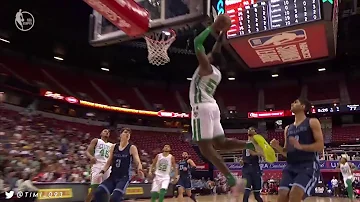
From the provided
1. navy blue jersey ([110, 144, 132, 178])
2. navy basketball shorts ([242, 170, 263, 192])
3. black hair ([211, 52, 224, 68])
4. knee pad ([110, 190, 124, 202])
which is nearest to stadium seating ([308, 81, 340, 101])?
navy basketball shorts ([242, 170, 263, 192])

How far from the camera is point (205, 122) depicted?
415cm

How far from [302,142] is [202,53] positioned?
1.89 meters

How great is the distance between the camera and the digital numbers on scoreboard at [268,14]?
9.96 meters

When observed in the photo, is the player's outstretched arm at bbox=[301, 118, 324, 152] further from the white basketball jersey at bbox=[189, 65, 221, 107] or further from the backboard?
the backboard

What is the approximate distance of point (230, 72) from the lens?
34.2 meters

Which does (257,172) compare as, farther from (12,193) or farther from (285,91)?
(285,91)

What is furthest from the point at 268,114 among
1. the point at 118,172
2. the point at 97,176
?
the point at 118,172

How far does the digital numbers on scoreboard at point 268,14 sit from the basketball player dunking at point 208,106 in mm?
6492

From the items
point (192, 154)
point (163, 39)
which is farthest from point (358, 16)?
point (163, 39)

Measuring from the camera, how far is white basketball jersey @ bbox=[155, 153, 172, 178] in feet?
30.9

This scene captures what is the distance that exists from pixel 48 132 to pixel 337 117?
24099mm

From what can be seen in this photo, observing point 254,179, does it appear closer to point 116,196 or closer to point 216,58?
point 116,196

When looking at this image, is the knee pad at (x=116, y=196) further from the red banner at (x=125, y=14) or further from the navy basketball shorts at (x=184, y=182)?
the navy basketball shorts at (x=184, y=182)

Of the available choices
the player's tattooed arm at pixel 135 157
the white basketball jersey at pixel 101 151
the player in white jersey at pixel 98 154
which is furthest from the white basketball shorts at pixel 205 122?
the white basketball jersey at pixel 101 151
